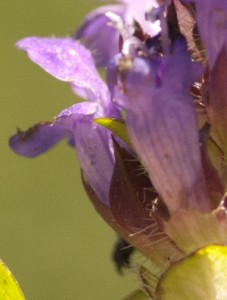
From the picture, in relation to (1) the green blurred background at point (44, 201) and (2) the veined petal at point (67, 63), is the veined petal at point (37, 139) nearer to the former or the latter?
(2) the veined petal at point (67, 63)

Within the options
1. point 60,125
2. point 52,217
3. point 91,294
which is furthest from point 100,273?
point 60,125

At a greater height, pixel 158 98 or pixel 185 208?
pixel 158 98

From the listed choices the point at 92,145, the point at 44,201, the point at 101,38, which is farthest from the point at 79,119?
the point at 44,201

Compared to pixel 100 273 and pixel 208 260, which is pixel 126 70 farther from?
pixel 100 273

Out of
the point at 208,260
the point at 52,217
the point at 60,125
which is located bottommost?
the point at 52,217

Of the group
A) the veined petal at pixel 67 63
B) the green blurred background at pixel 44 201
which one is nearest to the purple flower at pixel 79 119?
the veined petal at pixel 67 63
